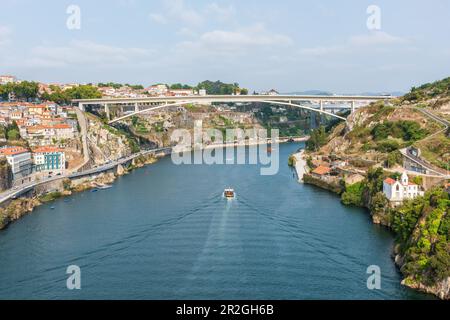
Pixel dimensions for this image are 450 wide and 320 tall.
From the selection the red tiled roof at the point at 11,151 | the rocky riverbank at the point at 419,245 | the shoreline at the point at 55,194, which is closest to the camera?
the rocky riverbank at the point at 419,245

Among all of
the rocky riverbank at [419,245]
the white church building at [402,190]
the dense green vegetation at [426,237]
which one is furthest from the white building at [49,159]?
the dense green vegetation at [426,237]

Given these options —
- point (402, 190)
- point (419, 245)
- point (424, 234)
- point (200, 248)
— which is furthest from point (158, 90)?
point (419, 245)

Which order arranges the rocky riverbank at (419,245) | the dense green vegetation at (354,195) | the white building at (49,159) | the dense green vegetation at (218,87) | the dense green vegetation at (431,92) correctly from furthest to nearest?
the dense green vegetation at (218,87) → the dense green vegetation at (431,92) → the white building at (49,159) → the dense green vegetation at (354,195) → the rocky riverbank at (419,245)

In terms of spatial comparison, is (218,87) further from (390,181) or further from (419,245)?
(419,245)

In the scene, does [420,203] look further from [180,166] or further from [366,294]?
[180,166]

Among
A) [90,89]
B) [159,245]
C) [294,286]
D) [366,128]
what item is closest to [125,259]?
[159,245]

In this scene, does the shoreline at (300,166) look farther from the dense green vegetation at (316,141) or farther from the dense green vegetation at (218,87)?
the dense green vegetation at (218,87)

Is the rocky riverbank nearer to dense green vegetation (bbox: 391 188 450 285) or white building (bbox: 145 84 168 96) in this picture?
dense green vegetation (bbox: 391 188 450 285)
